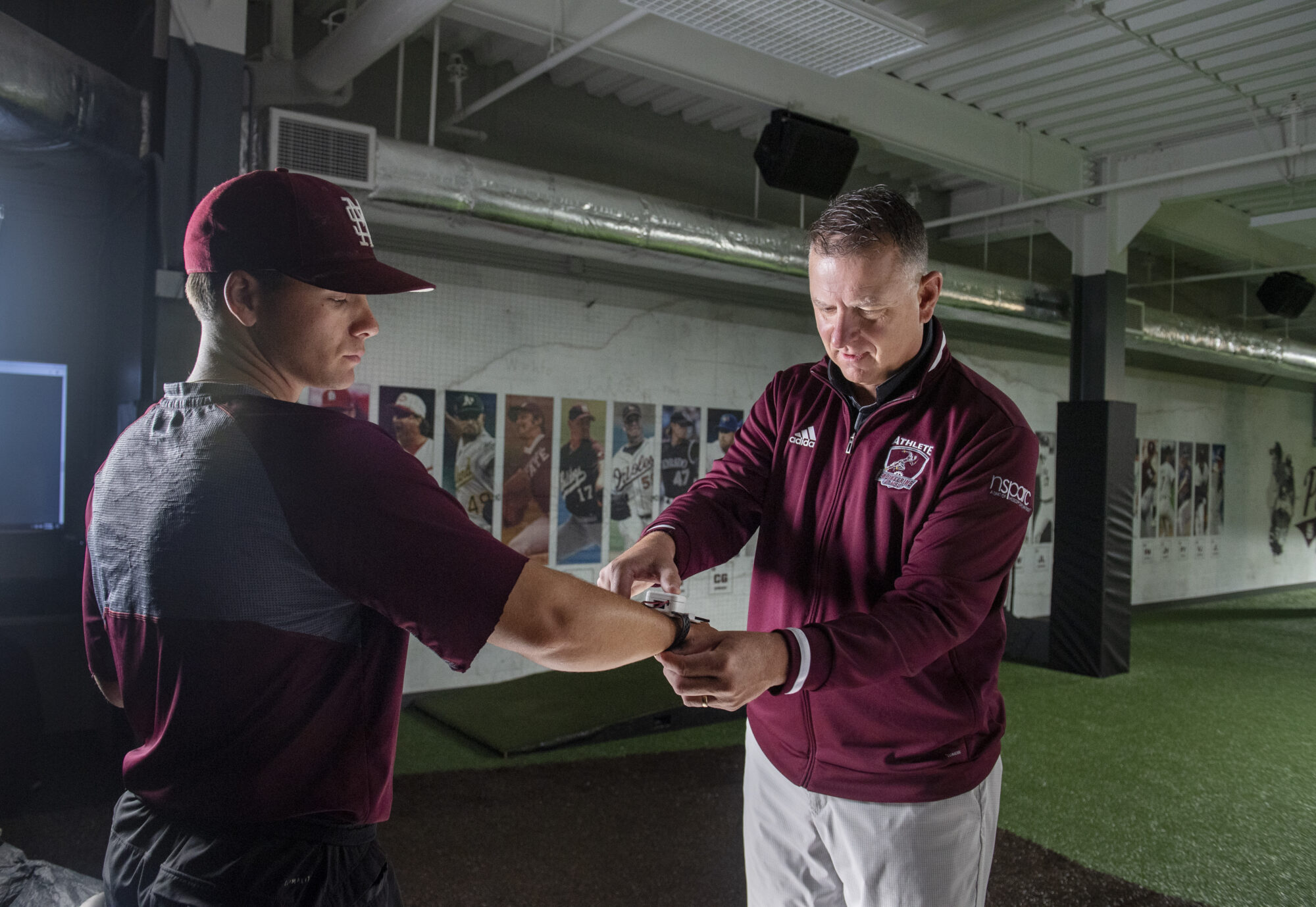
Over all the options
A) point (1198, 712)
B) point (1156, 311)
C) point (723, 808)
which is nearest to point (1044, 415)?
point (1156, 311)

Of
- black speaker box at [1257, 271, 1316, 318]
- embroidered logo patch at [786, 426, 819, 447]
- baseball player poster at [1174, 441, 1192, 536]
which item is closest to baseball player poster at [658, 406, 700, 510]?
embroidered logo patch at [786, 426, 819, 447]

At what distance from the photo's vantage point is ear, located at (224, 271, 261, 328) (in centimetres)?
113

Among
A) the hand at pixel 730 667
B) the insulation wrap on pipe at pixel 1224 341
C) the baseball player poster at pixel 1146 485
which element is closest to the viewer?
the hand at pixel 730 667

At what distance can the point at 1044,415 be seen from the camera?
33.0 feet

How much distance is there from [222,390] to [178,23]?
3.47 m

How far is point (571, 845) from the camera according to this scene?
12.3 ft

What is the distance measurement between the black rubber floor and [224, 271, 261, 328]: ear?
9.04 ft

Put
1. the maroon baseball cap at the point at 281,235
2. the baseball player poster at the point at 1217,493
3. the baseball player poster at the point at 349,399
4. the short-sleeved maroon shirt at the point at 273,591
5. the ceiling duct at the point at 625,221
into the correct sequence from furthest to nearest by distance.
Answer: the baseball player poster at the point at 1217,493 < the baseball player poster at the point at 349,399 < the ceiling duct at the point at 625,221 < the maroon baseball cap at the point at 281,235 < the short-sleeved maroon shirt at the point at 273,591

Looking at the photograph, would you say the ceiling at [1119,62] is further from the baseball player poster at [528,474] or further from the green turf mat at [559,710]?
the green turf mat at [559,710]

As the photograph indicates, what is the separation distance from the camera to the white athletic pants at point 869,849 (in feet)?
5.30

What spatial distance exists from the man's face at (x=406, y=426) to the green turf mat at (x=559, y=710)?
166cm

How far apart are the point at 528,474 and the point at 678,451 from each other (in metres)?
1.34

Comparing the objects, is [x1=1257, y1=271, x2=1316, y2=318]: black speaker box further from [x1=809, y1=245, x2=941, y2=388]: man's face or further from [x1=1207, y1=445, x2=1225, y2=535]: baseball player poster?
[x1=809, y1=245, x2=941, y2=388]: man's face

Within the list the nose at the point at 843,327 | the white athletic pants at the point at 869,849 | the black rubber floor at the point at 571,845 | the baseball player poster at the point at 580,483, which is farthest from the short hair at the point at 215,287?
the baseball player poster at the point at 580,483
